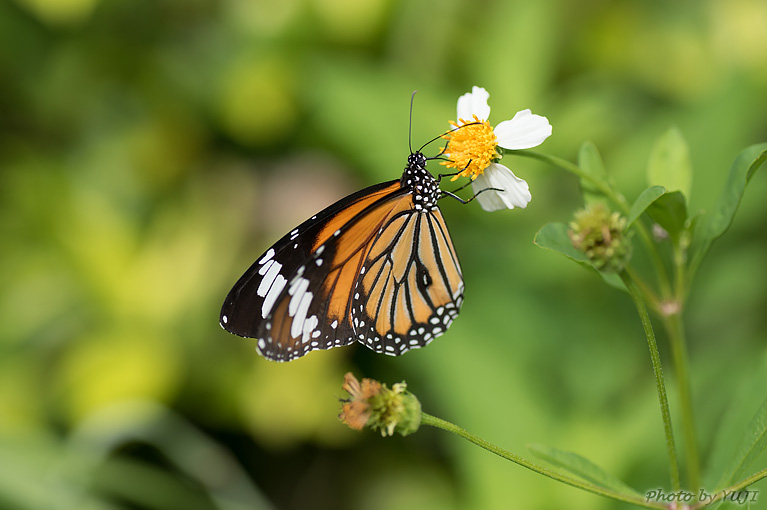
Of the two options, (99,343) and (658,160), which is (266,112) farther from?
(658,160)

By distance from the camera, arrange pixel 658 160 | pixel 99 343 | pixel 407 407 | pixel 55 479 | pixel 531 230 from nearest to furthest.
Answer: pixel 407 407 → pixel 658 160 → pixel 55 479 → pixel 531 230 → pixel 99 343

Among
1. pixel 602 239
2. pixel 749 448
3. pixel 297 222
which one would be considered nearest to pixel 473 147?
pixel 602 239

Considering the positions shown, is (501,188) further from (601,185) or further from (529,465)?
(529,465)

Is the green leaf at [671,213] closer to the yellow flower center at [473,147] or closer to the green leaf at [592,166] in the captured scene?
the green leaf at [592,166]

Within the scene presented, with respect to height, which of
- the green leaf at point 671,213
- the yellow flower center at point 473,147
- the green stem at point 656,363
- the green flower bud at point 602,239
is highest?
the yellow flower center at point 473,147

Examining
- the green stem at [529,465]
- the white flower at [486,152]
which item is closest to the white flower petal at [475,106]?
the white flower at [486,152]

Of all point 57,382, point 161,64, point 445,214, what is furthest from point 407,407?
point 161,64
